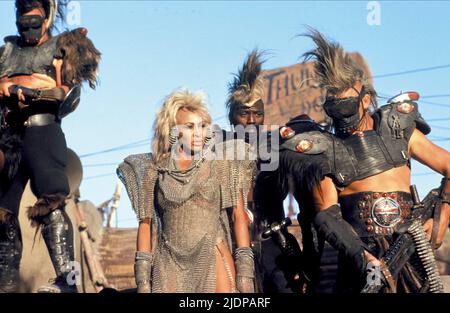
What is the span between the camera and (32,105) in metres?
7.88

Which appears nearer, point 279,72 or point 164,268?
point 164,268

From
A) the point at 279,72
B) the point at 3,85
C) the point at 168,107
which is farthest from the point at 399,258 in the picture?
the point at 279,72

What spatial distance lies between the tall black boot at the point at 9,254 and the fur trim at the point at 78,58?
3.89 ft

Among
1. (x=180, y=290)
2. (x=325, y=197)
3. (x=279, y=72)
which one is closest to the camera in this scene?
(x=180, y=290)

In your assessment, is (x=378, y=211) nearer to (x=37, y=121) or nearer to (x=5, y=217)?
(x=37, y=121)

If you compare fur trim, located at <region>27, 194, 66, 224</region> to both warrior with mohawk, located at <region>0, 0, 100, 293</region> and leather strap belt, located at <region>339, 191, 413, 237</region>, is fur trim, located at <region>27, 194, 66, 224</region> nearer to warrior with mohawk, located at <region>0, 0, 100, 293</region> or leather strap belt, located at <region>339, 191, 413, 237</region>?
warrior with mohawk, located at <region>0, 0, 100, 293</region>

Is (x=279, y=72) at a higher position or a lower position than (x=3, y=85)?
higher

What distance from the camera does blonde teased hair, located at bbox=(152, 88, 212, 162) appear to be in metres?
7.65

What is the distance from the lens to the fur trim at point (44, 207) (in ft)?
25.2

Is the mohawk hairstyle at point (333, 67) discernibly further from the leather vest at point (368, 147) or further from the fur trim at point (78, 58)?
the fur trim at point (78, 58)

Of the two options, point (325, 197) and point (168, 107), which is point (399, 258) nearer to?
point (325, 197)

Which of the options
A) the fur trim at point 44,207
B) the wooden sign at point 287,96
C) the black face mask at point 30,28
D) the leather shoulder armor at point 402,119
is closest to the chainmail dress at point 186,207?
the fur trim at point 44,207

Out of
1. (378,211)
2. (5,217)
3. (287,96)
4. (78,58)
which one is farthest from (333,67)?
(287,96)

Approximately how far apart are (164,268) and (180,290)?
0.65 feet
